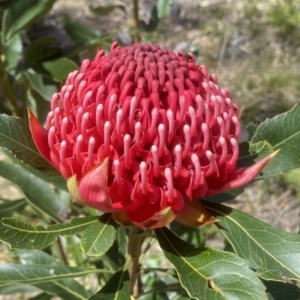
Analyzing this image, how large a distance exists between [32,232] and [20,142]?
24 centimetres

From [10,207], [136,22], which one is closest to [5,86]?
[10,207]

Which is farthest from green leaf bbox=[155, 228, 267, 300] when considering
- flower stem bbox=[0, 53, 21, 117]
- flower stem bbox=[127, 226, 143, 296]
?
flower stem bbox=[0, 53, 21, 117]

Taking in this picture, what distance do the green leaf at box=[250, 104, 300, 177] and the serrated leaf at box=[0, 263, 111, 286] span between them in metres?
0.61

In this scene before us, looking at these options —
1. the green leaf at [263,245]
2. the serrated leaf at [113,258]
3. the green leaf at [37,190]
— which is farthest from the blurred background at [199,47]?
the green leaf at [263,245]

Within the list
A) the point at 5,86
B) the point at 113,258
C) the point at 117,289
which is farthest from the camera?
the point at 5,86

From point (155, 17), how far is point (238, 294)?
2.10 m

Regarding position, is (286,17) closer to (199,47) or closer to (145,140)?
(199,47)

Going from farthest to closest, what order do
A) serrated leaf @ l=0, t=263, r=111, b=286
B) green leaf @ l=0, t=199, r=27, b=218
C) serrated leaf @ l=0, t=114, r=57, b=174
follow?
green leaf @ l=0, t=199, r=27, b=218, serrated leaf @ l=0, t=263, r=111, b=286, serrated leaf @ l=0, t=114, r=57, b=174

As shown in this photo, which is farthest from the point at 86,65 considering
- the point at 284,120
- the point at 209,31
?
the point at 209,31

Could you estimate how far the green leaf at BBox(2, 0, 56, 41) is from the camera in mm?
2221

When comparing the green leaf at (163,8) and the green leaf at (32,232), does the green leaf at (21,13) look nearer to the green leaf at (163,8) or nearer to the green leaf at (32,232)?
the green leaf at (163,8)

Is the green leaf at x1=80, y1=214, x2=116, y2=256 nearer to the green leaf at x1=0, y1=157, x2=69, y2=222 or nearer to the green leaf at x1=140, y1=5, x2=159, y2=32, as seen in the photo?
the green leaf at x1=0, y1=157, x2=69, y2=222

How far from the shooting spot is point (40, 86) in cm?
221

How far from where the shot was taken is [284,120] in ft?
5.32
